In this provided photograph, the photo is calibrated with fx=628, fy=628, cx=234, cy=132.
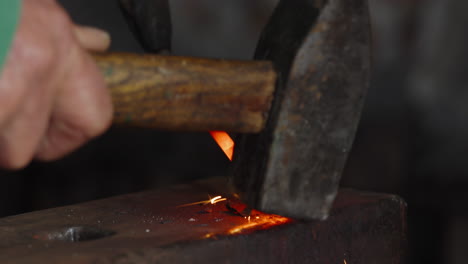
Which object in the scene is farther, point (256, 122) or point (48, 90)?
point (256, 122)

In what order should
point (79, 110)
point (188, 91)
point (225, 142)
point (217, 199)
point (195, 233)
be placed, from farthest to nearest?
point (217, 199) < point (225, 142) < point (195, 233) < point (188, 91) < point (79, 110)

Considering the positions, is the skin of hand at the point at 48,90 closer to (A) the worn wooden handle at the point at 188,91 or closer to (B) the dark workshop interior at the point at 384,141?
(A) the worn wooden handle at the point at 188,91

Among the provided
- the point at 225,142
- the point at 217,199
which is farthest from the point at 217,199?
the point at 225,142

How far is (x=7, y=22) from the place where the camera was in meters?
0.75

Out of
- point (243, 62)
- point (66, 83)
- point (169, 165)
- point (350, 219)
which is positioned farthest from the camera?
point (169, 165)

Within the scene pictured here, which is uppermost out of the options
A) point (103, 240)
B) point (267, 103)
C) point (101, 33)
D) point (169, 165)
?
point (101, 33)

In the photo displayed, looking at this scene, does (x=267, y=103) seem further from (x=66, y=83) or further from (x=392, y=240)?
(x=392, y=240)

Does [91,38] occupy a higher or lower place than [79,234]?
higher

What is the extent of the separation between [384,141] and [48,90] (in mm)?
2259

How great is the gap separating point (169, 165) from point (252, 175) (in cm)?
169

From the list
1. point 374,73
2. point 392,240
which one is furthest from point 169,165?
point 392,240

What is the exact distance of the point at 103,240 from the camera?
1093mm

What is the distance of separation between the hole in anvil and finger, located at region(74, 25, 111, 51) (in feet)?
1.28

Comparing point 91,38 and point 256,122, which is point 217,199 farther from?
point 91,38
